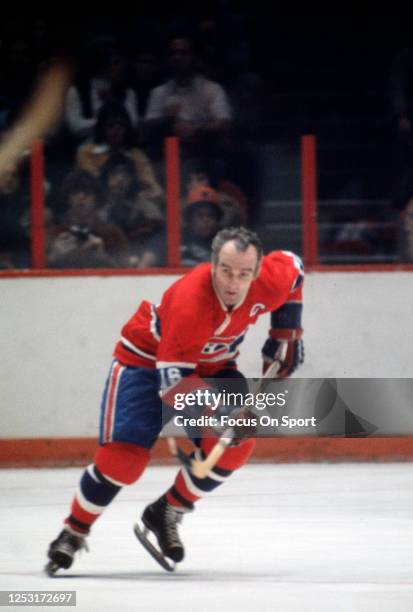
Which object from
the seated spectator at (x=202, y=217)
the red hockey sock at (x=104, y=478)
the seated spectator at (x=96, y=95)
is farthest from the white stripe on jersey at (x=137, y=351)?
the seated spectator at (x=96, y=95)

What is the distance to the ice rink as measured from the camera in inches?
181

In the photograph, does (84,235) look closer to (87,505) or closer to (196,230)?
(196,230)

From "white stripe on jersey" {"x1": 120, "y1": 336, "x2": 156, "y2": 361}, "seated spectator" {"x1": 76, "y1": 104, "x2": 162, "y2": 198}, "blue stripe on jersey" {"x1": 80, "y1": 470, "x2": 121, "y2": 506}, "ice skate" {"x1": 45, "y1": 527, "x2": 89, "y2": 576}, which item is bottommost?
"ice skate" {"x1": 45, "y1": 527, "x2": 89, "y2": 576}

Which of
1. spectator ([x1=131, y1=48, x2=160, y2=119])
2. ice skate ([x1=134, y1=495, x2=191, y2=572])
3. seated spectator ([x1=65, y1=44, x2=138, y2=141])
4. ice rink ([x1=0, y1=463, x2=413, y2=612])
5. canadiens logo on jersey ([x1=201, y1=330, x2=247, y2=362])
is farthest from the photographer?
spectator ([x1=131, y1=48, x2=160, y2=119])

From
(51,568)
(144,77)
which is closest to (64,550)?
(51,568)

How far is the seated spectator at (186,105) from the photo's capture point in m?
8.48

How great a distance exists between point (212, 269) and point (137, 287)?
335cm

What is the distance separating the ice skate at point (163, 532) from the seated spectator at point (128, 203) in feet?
9.49

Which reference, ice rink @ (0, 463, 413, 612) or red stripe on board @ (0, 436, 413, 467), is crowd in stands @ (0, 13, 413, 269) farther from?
ice rink @ (0, 463, 413, 612)

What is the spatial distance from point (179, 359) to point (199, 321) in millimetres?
140

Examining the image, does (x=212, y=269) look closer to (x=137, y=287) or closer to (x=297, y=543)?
(x=297, y=543)

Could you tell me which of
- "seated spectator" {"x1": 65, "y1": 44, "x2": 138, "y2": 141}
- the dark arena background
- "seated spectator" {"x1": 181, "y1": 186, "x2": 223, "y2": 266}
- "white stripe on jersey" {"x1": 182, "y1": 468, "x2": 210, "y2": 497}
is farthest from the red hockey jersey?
"seated spectator" {"x1": 65, "y1": 44, "x2": 138, "y2": 141}

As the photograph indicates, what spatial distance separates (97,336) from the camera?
8102mm

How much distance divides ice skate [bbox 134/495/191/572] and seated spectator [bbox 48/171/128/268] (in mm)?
2916
